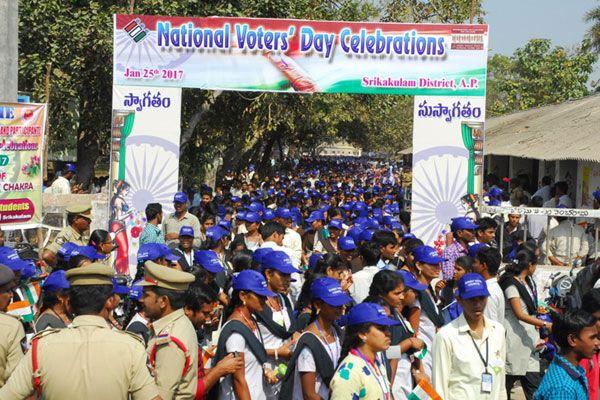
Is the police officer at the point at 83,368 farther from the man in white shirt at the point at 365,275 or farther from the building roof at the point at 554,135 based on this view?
the building roof at the point at 554,135

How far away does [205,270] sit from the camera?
315 inches

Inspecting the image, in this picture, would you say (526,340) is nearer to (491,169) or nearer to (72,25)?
(72,25)

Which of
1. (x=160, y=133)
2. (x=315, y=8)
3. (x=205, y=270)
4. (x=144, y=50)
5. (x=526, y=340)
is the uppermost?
(x=315, y=8)

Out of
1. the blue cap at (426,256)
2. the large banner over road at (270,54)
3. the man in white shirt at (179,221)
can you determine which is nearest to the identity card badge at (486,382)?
the blue cap at (426,256)

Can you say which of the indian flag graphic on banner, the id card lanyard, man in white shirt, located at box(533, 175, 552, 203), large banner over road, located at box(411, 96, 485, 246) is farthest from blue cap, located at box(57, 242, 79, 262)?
man in white shirt, located at box(533, 175, 552, 203)

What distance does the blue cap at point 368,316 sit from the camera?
16.7 ft

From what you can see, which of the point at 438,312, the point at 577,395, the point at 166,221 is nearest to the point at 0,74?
the point at 166,221

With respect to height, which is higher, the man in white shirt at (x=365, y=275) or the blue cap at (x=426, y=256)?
the blue cap at (x=426, y=256)

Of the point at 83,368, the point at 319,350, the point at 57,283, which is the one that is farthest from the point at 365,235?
the point at 83,368

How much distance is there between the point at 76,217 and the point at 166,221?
2.53 meters

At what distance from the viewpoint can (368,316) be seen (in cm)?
511

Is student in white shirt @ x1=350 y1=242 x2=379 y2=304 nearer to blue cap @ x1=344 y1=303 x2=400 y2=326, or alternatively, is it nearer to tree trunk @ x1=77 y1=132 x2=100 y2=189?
blue cap @ x1=344 y1=303 x2=400 y2=326

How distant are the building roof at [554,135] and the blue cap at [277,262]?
31.5 ft

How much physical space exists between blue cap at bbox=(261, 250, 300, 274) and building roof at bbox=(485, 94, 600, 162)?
961 centimetres
